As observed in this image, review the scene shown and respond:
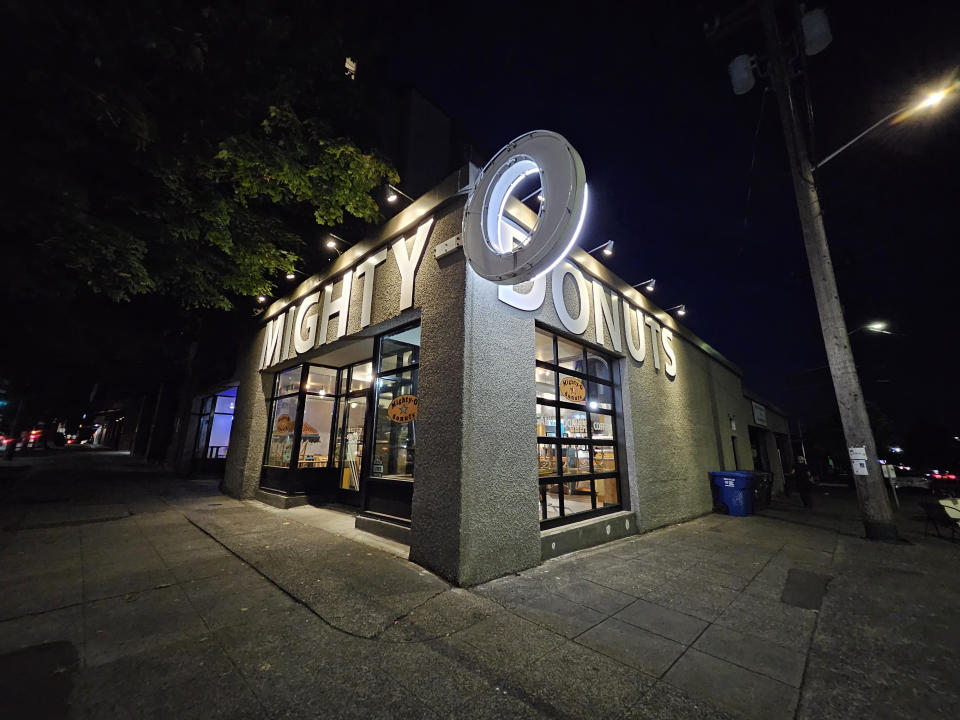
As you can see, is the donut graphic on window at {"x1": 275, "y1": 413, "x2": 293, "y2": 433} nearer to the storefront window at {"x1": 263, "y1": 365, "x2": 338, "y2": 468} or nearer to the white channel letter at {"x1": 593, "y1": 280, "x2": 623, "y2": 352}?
the storefront window at {"x1": 263, "y1": 365, "x2": 338, "y2": 468}

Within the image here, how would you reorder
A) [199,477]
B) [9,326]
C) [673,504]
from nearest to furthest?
[673,504]
[9,326]
[199,477]

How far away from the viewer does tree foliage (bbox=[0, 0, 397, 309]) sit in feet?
14.4

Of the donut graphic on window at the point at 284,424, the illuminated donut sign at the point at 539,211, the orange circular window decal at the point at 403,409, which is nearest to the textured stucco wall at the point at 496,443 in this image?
the illuminated donut sign at the point at 539,211

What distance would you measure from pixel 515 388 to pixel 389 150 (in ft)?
45.3

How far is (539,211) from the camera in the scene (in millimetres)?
4066

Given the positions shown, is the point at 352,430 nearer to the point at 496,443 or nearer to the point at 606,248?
the point at 496,443

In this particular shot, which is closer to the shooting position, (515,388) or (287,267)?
(515,388)

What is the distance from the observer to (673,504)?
8.13 meters

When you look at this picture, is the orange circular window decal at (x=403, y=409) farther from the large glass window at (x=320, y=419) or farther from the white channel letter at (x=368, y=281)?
the large glass window at (x=320, y=419)

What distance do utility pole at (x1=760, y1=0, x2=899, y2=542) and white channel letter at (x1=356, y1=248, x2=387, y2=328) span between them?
31.7ft

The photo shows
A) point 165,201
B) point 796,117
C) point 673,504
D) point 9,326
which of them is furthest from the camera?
point 9,326

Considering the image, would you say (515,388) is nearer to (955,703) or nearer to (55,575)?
(955,703)

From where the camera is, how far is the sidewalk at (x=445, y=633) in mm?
2182

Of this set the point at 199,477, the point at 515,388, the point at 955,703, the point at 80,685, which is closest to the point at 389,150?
the point at 515,388
